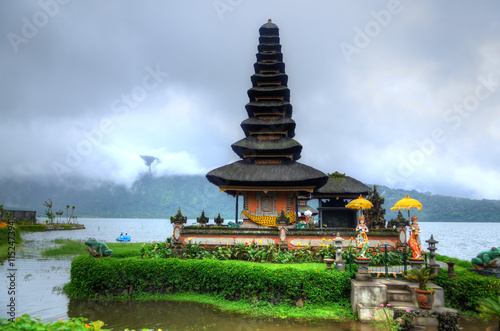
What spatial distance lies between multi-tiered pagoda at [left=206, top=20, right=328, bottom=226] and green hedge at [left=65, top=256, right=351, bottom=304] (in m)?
7.98

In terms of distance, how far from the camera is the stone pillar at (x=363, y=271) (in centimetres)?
1153

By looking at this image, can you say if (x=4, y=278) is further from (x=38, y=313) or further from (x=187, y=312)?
(x=187, y=312)

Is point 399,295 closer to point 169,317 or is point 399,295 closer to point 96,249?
point 169,317

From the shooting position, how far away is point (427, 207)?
17538 centimetres

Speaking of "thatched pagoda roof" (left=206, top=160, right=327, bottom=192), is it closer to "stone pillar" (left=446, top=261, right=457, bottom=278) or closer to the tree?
the tree

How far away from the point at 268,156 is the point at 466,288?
14.7 m

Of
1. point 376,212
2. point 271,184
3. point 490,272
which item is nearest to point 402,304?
point 490,272

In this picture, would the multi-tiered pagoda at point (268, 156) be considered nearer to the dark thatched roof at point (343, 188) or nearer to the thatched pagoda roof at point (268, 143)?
the thatched pagoda roof at point (268, 143)

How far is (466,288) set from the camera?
10961mm

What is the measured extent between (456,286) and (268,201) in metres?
12.8

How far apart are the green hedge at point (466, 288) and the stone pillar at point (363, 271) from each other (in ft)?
9.03

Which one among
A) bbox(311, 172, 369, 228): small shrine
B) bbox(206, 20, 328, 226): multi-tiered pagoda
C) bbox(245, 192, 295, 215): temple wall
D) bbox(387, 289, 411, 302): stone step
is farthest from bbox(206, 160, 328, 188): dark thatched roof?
bbox(387, 289, 411, 302): stone step

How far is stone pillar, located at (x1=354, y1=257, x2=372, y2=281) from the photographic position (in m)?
11.5

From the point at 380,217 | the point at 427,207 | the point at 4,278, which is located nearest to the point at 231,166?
the point at 380,217
